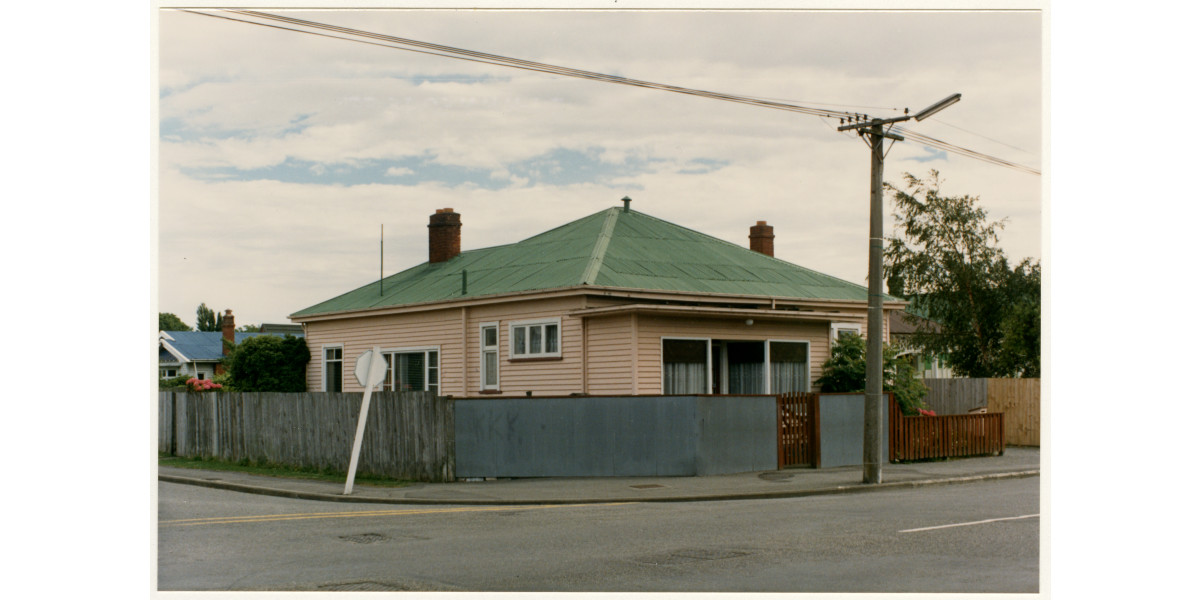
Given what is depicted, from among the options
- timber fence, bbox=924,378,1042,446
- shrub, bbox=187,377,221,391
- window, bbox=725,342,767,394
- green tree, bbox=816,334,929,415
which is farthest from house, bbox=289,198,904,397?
timber fence, bbox=924,378,1042,446

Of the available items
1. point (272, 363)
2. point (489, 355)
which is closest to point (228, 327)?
point (272, 363)

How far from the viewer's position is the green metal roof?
2473cm

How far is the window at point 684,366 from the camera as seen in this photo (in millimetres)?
23078

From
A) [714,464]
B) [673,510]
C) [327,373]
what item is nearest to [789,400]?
[714,464]

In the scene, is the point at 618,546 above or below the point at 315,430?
below

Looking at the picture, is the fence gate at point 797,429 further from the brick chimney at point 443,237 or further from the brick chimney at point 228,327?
the brick chimney at point 228,327

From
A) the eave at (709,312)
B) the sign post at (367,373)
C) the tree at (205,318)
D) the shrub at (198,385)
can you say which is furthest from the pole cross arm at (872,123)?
the tree at (205,318)

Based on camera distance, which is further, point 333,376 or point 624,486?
point 333,376

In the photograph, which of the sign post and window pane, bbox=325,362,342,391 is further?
window pane, bbox=325,362,342,391

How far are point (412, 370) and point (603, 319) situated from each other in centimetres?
685

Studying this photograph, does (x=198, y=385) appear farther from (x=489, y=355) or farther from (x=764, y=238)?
(x=764, y=238)

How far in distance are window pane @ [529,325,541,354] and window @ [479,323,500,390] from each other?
1.00m

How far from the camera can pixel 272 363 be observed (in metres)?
31.0

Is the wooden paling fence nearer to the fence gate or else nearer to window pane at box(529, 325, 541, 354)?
the fence gate
